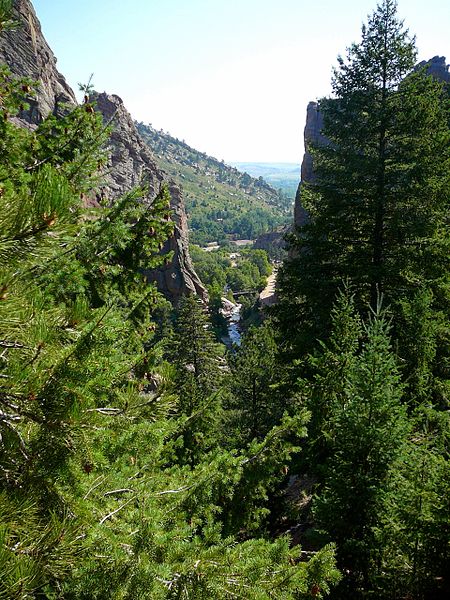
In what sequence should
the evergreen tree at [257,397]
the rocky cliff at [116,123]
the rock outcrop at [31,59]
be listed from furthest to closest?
the rocky cliff at [116,123]
the rock outcrop at [31,59]
the evergreen tree at [257,397]

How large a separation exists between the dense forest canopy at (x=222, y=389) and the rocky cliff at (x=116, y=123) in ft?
107

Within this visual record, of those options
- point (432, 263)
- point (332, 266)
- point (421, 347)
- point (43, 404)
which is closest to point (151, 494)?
point (43, 404)

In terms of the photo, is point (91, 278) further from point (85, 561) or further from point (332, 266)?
point (332, 266)

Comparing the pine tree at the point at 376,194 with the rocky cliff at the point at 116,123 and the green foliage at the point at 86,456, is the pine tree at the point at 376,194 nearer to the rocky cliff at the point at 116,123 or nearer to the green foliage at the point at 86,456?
the green foliage at the point at 86,456

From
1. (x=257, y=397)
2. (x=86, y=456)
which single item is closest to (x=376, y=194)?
(x=86, y=456)

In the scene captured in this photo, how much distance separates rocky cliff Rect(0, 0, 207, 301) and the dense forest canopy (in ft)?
107

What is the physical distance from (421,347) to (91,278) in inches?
275

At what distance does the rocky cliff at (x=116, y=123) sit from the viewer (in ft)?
163

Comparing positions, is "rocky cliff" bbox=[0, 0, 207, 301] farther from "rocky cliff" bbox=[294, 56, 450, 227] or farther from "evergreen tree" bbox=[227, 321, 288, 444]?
"evergreen tree" bbox=[227, 321, 288, 444]

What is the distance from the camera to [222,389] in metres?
6.16

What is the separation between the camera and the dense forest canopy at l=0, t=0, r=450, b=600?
2.08m

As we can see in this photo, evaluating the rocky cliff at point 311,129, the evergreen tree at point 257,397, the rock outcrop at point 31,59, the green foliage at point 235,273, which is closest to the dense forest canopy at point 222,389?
the evergreen tree at point 257,397

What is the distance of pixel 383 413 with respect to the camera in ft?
19.1

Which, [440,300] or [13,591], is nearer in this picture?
[13,591]
